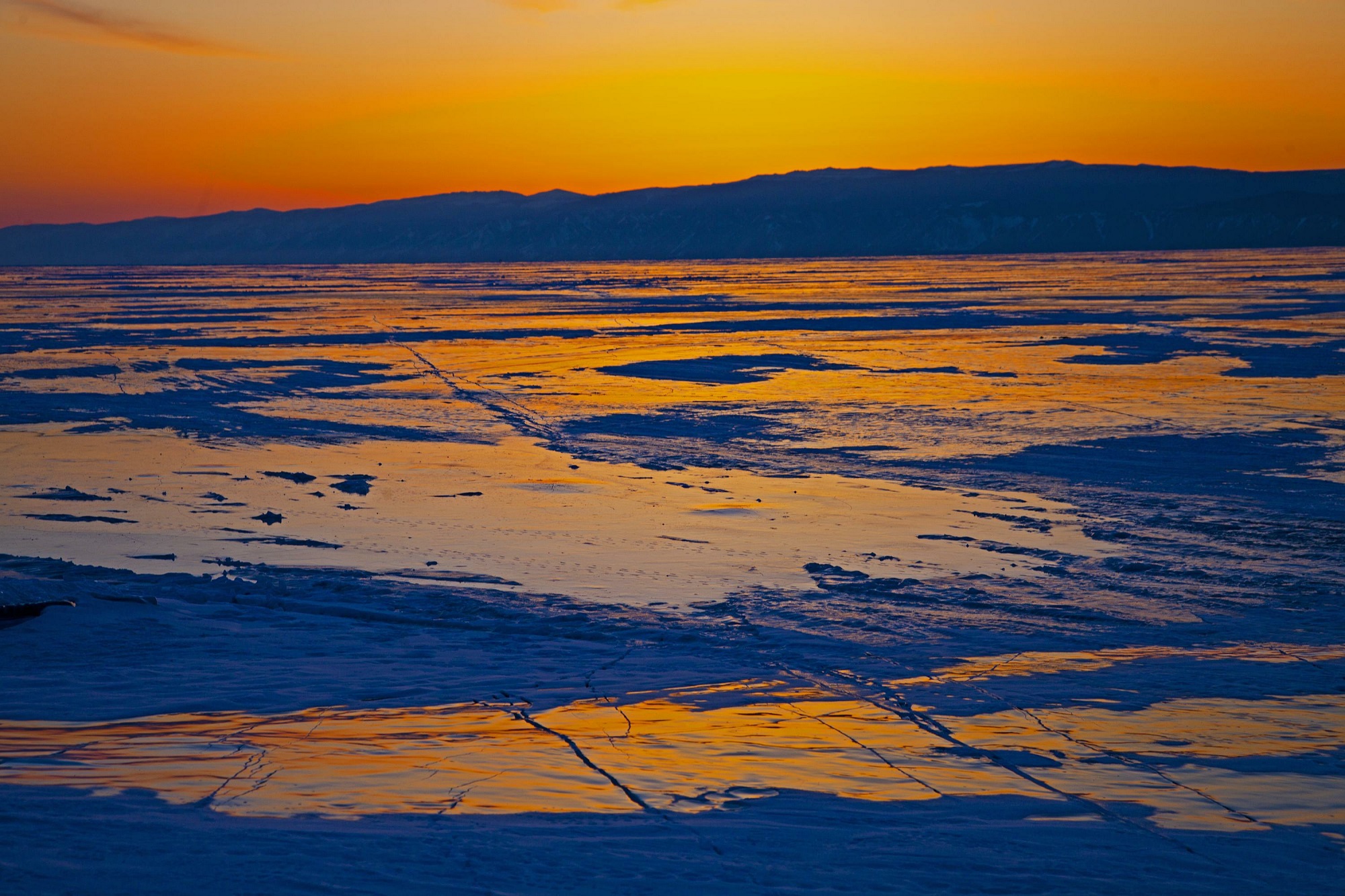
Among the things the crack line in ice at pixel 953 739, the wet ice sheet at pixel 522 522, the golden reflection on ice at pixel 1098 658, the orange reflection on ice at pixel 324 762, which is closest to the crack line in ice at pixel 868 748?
the crack line in ice at pixel 953 739

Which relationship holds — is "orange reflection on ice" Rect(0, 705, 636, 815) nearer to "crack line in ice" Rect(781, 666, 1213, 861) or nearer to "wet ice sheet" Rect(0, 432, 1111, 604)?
"crack line in ice" Rect(781, 666, 1213, 861)

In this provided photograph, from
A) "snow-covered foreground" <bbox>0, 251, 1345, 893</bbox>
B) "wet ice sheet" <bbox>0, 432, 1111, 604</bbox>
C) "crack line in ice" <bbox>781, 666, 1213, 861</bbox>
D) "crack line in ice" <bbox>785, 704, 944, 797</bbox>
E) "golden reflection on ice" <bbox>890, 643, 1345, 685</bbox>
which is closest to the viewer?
"snow-covered foreground" <bbox>0, 251, 1345, 893</bbox>

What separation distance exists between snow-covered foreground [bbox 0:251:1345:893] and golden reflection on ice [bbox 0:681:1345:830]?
26 mm

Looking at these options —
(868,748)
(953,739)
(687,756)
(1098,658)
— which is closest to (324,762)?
(687,756)

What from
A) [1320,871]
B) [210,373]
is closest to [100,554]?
[1320,871]

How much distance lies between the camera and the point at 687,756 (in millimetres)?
5301

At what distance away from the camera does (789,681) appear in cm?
638

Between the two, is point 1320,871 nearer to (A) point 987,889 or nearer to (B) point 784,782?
(A) point 987,889

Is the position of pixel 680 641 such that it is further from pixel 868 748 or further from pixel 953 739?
pixel 953 739

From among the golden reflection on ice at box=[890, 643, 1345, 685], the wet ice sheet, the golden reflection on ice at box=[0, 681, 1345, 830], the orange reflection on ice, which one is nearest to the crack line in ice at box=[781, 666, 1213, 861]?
the golden reflection on ice at box=[0, 681, 1345, 830]

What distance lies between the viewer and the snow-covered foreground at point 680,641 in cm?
432

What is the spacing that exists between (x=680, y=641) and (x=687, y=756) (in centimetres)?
178

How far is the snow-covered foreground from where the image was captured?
432cm

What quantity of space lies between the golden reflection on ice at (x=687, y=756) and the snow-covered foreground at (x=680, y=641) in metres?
0.03
